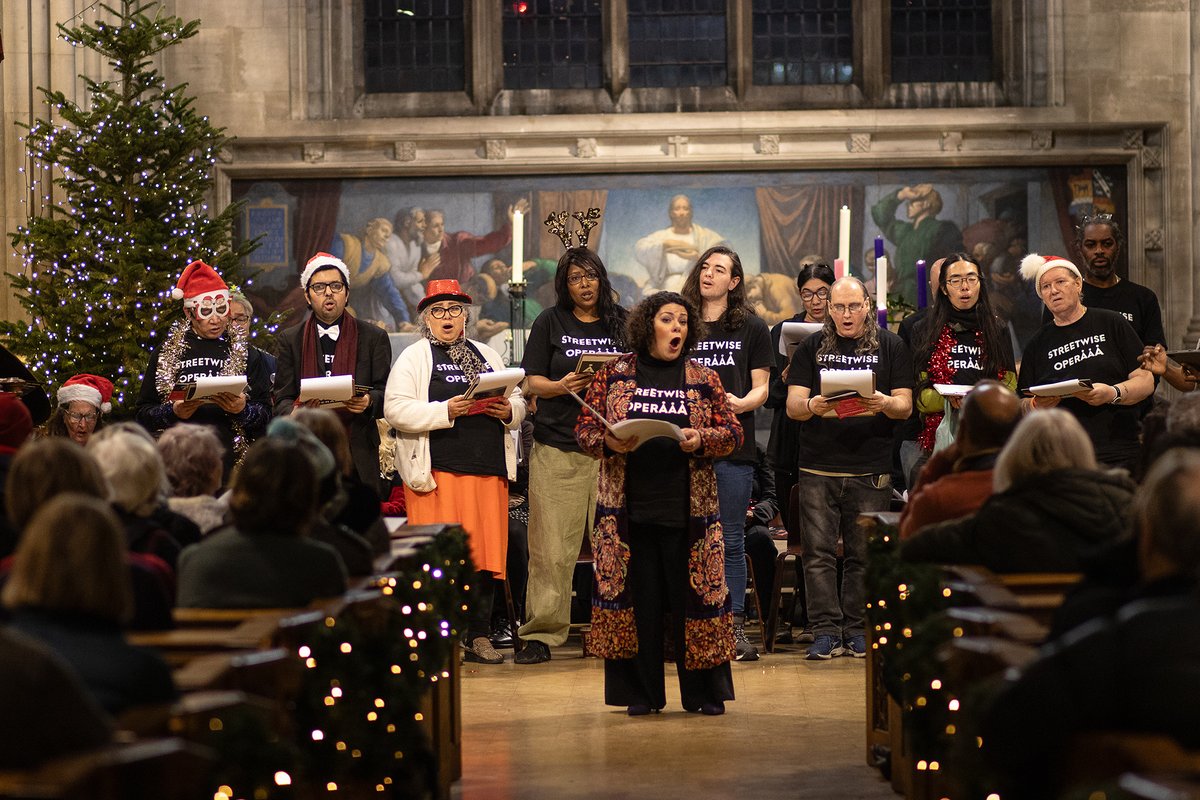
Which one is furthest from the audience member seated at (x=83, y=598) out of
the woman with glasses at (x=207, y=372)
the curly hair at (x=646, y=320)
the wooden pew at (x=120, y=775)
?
the woman with glasses at (x=207, y=372)

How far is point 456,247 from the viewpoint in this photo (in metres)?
13.3

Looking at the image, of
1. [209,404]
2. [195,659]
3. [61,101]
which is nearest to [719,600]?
[209,404]

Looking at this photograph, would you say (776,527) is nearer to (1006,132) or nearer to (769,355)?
(769,355)

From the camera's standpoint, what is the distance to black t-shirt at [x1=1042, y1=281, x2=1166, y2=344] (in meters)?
8.27

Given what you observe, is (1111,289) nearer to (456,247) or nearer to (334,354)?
(334,354)

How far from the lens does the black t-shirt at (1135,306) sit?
27.1 ft

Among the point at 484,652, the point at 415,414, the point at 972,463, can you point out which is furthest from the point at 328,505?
the point at 484,652

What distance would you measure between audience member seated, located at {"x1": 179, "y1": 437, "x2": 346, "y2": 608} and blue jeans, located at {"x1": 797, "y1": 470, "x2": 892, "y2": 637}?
4.36 metres

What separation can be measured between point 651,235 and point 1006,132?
9.73ft

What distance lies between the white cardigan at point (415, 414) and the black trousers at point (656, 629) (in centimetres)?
175

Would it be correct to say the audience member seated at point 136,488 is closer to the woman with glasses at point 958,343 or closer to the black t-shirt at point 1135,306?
the woman with glasses at point 958,343

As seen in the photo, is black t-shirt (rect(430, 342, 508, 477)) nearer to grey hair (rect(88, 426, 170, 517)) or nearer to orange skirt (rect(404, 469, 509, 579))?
orange skirt (rect(404, 469, 509, 579))

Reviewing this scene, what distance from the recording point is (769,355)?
8250 mm

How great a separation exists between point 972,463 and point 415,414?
11.6ft
